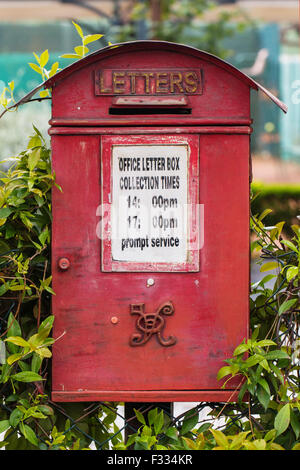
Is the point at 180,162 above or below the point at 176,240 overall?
above

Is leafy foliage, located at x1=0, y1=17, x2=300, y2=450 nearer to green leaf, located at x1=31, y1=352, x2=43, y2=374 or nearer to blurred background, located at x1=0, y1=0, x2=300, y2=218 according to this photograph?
green leaf, located at x1=31, y1=352, x2=43, y2=374

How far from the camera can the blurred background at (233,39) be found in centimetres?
877

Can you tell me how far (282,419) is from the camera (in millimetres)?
2086

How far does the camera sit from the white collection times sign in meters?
2.16

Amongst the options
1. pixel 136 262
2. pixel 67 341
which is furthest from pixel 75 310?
pixel 136 262

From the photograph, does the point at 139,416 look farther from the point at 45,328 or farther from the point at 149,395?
the point at 45,328

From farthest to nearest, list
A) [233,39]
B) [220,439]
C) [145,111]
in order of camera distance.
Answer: [233,39]
[145,111]
[220,439]

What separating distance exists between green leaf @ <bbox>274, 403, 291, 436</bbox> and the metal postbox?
18 centimetres

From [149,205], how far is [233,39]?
9660mm

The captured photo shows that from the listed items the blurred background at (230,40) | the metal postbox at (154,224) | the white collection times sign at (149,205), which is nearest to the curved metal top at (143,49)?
the metal postbox at (154,224)

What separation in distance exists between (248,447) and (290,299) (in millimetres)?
551

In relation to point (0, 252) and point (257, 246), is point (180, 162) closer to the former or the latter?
point (257, 246)

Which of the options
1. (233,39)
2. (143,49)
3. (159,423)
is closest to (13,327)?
(159,423)

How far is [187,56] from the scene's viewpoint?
2.17 metres
